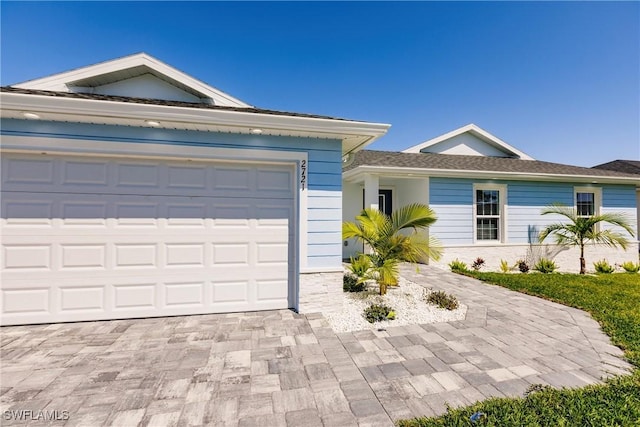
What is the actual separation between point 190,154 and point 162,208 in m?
0.98

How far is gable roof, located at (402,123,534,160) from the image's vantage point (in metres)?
11.2

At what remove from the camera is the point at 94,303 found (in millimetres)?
3805

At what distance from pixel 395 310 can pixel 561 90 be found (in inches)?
369

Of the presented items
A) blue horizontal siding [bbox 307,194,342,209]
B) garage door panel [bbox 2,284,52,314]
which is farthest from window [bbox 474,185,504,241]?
garage door panel [bbox 2,284,52,314]

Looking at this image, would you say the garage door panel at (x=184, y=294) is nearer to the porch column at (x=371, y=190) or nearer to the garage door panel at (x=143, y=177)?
the garage door panel at (x=143, y=177)

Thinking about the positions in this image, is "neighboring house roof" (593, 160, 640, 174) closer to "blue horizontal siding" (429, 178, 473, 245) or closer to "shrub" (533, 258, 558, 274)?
"shrub" (533, 258, 558, 274)

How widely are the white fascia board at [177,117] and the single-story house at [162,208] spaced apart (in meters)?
0.02

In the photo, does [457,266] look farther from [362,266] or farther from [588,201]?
[588,201]

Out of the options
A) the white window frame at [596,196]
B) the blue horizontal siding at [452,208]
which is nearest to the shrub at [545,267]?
the blue horizontal siding at [452,208]

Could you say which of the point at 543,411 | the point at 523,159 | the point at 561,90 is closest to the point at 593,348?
the point at 543,411

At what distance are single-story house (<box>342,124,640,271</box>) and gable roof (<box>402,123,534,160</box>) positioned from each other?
1590 mm

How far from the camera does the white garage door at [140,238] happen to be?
3.65 m

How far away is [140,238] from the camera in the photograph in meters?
3.92

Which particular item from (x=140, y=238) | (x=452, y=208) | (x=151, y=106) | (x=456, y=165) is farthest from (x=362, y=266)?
(x=456, y=165)
